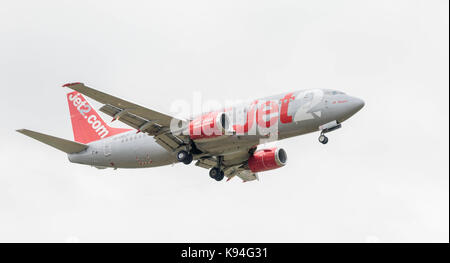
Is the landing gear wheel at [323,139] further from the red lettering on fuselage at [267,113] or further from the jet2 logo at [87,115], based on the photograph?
the jet2 logo at [87,115]

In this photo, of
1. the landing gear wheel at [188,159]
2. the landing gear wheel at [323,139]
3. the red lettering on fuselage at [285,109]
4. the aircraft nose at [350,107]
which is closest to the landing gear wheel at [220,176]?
the landing gear wheel at [188,159]

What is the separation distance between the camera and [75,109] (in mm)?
53719

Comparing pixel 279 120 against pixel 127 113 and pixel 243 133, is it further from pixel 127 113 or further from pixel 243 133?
pixel 127 113

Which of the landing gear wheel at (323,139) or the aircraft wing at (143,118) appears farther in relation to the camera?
the aircraft wing at (143,118)

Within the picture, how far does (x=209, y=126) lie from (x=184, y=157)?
341cm

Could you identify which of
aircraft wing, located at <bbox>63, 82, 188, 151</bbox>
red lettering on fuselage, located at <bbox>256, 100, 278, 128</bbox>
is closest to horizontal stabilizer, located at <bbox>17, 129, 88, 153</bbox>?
aircraft wing, located at <bbox>63, 82, 188, 151</bbox>

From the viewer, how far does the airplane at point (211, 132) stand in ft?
134

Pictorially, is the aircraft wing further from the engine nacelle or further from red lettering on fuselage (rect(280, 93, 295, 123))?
red lettering on fuselage (rect(280, 93, 295, 123))

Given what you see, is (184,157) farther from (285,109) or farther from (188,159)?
(285,109)

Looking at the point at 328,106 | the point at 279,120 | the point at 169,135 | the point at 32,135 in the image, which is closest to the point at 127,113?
the point at 169,135

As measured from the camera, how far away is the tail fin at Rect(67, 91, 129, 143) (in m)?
50.3

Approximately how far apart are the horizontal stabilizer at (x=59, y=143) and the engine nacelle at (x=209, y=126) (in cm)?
1029

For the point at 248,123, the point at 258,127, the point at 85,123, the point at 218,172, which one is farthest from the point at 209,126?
the point at 85,123

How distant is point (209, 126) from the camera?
41938 mm
